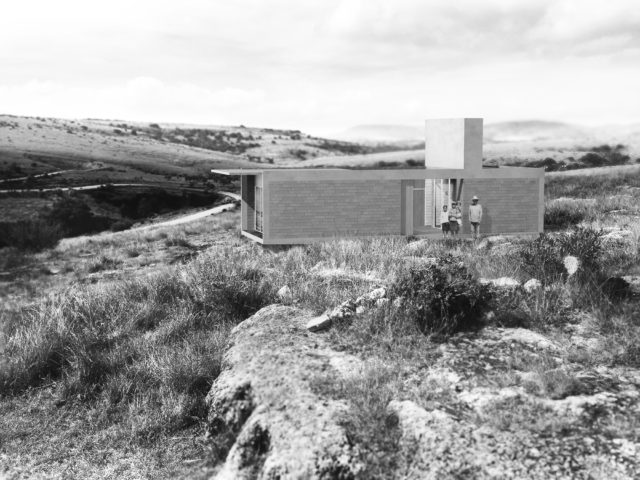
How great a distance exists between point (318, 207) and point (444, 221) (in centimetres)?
511

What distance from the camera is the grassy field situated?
7270mm

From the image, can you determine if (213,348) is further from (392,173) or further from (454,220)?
(392,173)

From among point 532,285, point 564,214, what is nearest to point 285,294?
point 532,285

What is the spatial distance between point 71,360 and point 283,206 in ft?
51.6

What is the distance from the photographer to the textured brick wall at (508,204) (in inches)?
1100

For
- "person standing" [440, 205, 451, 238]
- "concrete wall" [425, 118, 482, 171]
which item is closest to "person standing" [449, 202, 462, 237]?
"person standing" [440, 205, 451, 238]

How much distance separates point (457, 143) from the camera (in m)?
28.1

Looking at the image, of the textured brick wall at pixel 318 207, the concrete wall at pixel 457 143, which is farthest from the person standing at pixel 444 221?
the textured brick wall at pixel 318 207

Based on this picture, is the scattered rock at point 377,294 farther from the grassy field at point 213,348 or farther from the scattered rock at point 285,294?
the scattered rock at point 285,294

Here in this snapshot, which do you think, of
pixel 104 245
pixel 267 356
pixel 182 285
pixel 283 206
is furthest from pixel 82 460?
pixel 104 245

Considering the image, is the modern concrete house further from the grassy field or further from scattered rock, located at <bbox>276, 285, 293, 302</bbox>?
scattered rock, located at <bbox>276, 285, 293, 302</bbox>

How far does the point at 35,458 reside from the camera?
8727 millimetres

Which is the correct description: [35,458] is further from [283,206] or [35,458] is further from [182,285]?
[283,206]

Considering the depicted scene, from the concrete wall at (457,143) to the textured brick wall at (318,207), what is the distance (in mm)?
3790
